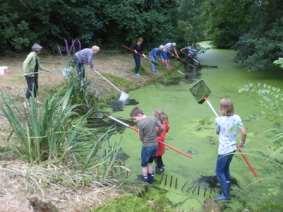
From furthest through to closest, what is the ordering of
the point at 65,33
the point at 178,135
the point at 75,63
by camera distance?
the point at 65,33 → the point at 75,63 → the point at 178,135

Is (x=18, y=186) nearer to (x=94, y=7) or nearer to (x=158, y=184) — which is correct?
(x=158, y=184)

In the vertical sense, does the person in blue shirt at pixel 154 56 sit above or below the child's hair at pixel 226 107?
below

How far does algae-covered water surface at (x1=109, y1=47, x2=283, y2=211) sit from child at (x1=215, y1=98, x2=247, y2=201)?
0.17 metres

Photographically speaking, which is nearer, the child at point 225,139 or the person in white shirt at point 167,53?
the child at point 225,139

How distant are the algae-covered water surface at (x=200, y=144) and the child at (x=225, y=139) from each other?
0.17m

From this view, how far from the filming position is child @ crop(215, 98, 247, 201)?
632 cm

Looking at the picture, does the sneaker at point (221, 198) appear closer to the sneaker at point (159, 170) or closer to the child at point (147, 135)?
the child at point (147, 135)

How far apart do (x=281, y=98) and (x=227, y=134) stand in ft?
4.97

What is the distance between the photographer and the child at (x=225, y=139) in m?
6.32

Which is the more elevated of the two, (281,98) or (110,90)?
(281,98)

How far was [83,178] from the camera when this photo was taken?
651 centimetres

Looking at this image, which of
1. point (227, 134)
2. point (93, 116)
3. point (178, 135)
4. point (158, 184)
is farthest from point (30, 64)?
point (227, 134)

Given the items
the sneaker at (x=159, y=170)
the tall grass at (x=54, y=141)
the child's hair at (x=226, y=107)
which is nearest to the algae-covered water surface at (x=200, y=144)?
the sneaker at (x=159, y=170)

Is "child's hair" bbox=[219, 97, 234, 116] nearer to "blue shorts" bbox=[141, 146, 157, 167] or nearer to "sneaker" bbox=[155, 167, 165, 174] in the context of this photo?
"blue shorts" bbox=[141, 146, 157, 167]
